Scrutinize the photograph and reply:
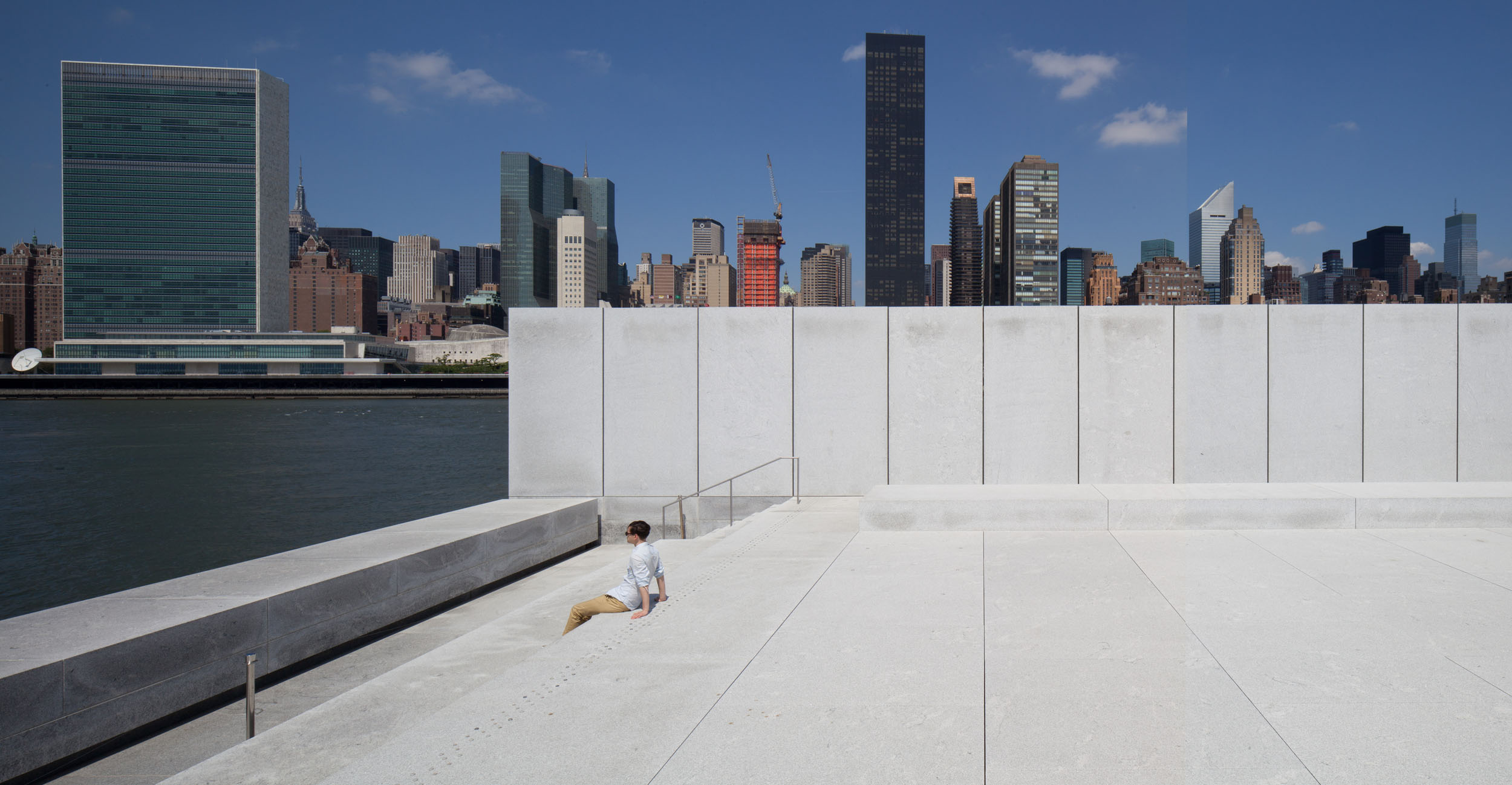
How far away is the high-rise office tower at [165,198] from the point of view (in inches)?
5802

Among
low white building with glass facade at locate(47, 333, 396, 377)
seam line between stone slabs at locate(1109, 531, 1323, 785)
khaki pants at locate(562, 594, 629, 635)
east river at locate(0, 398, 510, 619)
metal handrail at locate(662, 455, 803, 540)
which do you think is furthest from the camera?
low white building with glass facade at locate(47, 333, 396, 377)

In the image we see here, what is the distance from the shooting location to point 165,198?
149875mm

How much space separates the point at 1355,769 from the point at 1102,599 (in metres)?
2.84

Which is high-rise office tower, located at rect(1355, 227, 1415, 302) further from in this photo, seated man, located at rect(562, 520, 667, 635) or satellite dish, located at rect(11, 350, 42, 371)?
satellite dish, located at rect(11, 350, 42, 371)

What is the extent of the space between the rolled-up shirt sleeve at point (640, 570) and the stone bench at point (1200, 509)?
399 centimetres

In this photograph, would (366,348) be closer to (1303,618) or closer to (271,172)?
(271,172)

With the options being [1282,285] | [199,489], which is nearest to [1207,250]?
[1282,285]

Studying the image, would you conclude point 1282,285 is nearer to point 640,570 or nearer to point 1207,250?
point 1207,250

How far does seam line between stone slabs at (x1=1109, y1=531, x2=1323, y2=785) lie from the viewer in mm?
3816

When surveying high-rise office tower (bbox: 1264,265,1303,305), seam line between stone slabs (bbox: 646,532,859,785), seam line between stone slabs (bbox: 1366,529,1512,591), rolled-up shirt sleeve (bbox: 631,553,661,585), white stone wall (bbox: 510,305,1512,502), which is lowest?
seam line between stone slabs (bbox: 646,532,859,785)

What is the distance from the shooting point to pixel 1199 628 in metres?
5.81

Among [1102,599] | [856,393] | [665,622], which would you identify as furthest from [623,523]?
[1102,599]

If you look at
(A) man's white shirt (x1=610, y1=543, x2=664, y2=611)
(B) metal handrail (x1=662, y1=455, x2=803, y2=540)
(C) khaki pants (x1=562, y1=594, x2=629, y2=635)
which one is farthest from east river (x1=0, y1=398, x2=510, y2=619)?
(A) man's white shirt (x1=610, y1=543, x2=664, y2=611)

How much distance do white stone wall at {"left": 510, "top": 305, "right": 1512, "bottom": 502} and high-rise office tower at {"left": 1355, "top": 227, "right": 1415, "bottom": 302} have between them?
159m
